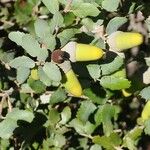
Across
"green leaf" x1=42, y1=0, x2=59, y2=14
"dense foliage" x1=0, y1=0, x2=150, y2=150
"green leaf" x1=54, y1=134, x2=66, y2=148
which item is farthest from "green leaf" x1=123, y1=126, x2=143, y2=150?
"green leaf" x1=42, y1=0, x2=59, y2=14

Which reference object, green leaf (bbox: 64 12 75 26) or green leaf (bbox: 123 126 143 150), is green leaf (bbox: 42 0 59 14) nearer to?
green leaf (bbox: 64 12 75 26)

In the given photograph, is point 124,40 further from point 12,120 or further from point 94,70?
point 12,120

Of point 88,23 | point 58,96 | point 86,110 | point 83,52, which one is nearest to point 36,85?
point 58,96

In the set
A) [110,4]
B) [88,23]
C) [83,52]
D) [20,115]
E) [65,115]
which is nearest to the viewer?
[83,52]

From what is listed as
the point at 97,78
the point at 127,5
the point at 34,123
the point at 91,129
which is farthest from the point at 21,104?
the point at 127,5

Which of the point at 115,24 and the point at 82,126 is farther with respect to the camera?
the point at 82,126

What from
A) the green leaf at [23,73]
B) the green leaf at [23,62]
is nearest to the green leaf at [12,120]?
the green leaf at [23,73]
